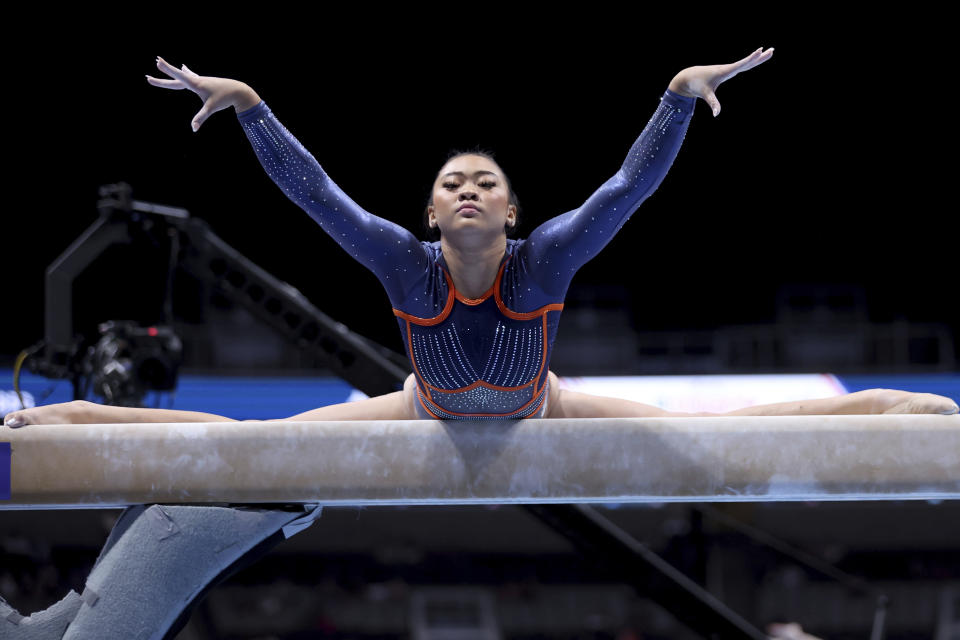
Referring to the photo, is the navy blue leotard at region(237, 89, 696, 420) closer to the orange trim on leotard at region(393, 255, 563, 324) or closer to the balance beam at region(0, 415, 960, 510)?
the orange trim on leotard at region(393, 255, 563, 324)

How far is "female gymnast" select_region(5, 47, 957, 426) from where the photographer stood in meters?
1.60

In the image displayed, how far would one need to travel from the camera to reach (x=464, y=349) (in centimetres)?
182

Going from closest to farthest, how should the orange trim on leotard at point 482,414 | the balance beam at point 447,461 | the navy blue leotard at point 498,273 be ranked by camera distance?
the balance beam at point 447,461, the navy blue leotard at point 498,273, the orange trim on leotard at point 482,414

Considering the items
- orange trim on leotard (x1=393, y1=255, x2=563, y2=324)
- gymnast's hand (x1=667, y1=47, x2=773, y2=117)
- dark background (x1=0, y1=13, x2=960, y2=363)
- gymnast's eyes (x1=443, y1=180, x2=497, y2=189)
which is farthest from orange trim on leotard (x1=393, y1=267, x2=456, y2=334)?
dark background (x1=0, y1=13, x2=960, y2=363)

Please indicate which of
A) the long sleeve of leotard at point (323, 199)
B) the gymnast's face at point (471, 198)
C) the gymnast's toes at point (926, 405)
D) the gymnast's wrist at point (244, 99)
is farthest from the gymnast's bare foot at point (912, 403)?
the gymnast's wrist at point (244, 99)

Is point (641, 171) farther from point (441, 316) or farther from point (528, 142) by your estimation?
point (528, 142)

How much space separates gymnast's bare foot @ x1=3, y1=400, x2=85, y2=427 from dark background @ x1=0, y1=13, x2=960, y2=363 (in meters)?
5.76

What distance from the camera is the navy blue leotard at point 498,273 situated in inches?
63.0

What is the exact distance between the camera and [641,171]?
1577 mm

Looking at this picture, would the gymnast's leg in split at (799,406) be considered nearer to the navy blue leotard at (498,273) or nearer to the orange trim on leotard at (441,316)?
the navy blue leotard at (498,273)

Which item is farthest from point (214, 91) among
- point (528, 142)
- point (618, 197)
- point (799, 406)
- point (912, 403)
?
point (528, 142)

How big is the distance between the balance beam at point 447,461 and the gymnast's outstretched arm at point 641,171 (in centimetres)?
39

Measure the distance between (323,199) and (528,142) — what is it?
644 cm

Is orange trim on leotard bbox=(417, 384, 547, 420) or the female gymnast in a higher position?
the female gymnast
